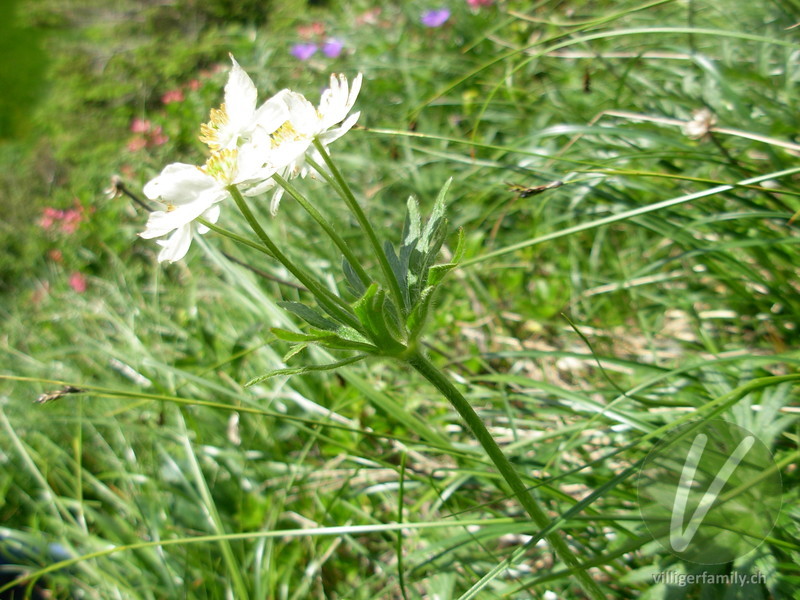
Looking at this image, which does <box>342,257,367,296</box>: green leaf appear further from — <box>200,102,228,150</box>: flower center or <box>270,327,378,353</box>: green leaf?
<box>200,102,228,150</box>: flower center

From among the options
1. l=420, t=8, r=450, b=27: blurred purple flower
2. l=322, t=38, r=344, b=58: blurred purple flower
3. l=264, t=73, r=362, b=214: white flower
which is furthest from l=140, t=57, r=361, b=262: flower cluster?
l=322, t=38, r=344, b=58: blurred purple flower

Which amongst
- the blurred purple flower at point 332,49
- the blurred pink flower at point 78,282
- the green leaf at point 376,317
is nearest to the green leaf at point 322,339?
the green leaf at point 376,317

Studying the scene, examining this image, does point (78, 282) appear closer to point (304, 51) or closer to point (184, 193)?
point (304, 51)

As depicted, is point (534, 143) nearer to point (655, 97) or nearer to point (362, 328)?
point (655, 97)

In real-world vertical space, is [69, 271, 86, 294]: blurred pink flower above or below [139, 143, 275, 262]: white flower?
below

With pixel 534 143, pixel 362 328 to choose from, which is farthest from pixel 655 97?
pixel 362 328

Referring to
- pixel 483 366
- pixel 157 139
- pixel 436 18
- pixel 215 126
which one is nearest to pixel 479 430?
pixel 215 126
